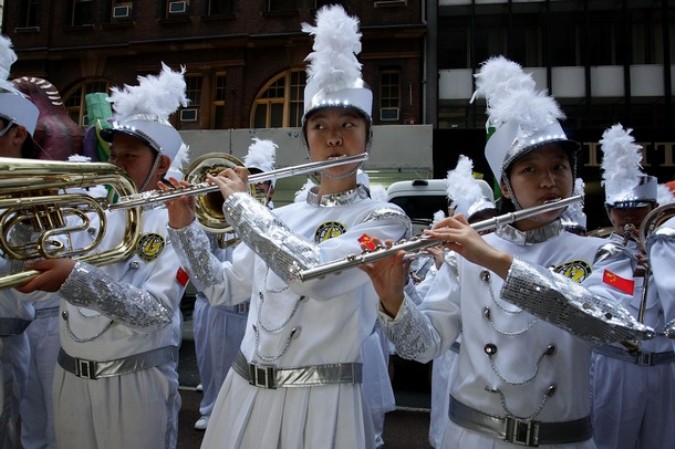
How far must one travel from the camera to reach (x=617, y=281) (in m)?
2.06

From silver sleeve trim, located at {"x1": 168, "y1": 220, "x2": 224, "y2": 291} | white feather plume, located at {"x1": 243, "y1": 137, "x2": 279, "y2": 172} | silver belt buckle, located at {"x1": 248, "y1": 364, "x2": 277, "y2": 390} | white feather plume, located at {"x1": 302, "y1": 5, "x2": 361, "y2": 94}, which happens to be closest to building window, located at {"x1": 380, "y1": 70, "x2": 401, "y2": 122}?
white feather plume, located at {"x1": 243, "y1": 137, "x2": 279, "y2": 172}

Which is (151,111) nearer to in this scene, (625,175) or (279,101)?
(625,175)

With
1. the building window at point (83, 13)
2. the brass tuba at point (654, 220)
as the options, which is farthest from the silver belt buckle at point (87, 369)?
the building window at point (83, 13)

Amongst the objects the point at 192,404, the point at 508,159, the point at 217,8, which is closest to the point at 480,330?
the point at 508,159

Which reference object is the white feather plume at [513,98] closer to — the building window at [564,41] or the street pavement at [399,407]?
the street pavement at [399,407]

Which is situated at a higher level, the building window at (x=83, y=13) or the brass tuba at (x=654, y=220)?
the building window at (x=83, y=13)

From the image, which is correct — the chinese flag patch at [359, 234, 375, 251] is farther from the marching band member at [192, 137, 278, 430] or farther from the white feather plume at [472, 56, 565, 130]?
the marching band member at [192, 137, 278, 430]

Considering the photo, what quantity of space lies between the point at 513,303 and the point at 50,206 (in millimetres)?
2127

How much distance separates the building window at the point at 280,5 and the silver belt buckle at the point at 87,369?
16.3 m

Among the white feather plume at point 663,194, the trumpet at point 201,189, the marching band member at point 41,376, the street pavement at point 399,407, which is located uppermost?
the white feather plume at point 663,194

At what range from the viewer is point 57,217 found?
2479 mm

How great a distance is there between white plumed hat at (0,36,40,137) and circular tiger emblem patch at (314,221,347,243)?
6.72 feet

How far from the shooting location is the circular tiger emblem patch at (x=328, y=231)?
7.81 ft

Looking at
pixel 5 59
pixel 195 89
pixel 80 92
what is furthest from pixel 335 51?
pixel 80 92
